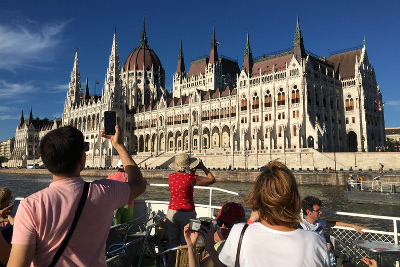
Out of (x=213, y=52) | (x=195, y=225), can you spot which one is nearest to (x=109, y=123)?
(x=195, y=225)

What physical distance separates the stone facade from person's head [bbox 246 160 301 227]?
4724 centimetres

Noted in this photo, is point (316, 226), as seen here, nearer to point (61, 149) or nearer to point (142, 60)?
point (61, 149)

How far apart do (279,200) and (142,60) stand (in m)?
95.0

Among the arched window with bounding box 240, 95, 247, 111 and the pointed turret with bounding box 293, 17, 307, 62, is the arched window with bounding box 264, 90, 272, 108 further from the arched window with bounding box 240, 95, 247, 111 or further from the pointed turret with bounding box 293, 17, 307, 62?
the pointed turret with bounding box 293, 17, 307, 62

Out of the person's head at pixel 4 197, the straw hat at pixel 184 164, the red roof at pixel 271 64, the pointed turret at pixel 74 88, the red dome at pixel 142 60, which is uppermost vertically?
the red dome at pixel 142 60

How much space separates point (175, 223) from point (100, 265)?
2949 mm

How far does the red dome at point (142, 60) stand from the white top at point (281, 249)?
9290 cm

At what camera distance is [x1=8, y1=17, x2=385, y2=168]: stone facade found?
5231 cm

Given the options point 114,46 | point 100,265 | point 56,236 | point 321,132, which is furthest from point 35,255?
point 114,46

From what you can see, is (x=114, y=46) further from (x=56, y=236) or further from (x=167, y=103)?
(x=56, y=236)

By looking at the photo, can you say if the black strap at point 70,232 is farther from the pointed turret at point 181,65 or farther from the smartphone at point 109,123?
the pointed turret at point 181,65

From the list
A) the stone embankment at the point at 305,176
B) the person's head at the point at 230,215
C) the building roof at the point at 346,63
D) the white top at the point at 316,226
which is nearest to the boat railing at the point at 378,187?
the stone embankment at the point at 305,176

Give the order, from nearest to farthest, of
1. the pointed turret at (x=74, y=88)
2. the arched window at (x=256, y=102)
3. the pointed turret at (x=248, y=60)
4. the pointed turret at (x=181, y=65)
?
1. the arched window at (x=256, y=102)
2. the pointed turret at (x=248, y=60)
3. the pointed turret at (x=181, y=65)
4. the pointed turret at (x=74, y=88)

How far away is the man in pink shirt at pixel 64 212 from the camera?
2.21 metres
